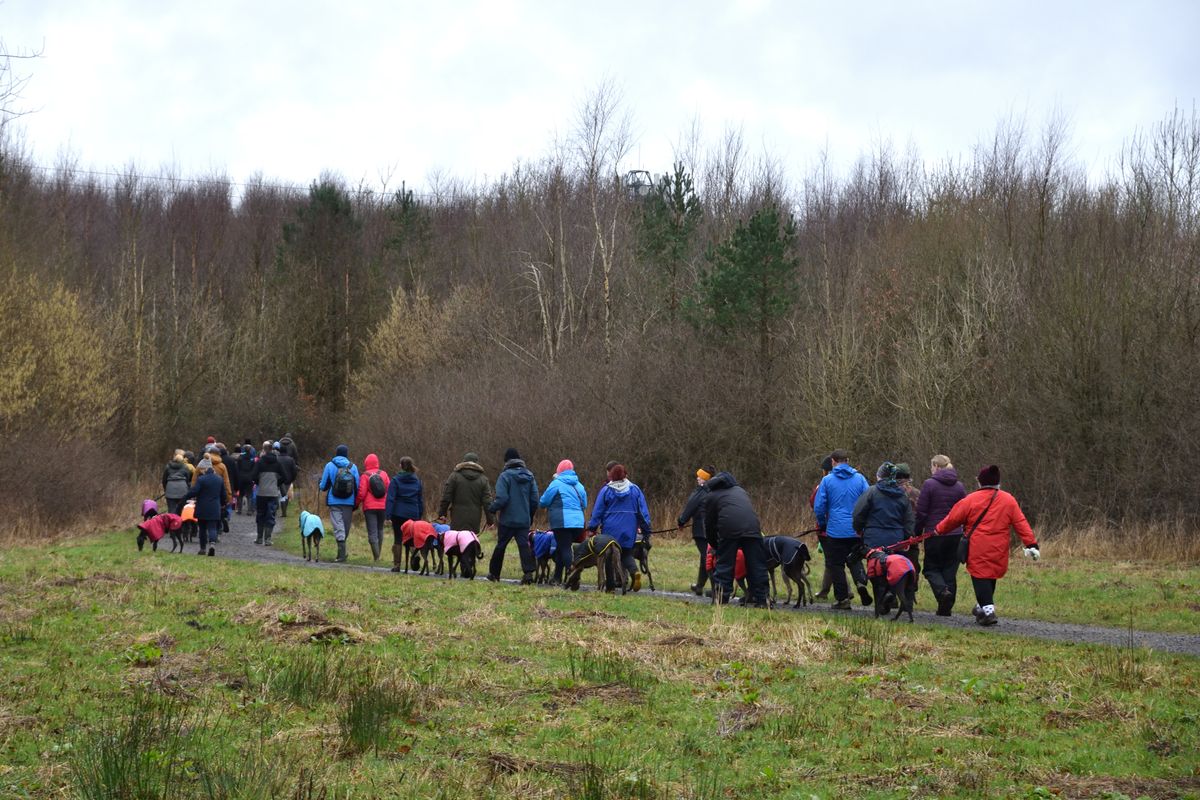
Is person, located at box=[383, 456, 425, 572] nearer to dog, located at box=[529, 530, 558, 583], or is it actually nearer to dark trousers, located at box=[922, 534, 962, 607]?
dog, located at box=[529, 530, 558, 583]

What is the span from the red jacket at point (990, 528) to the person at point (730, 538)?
99.3 inches

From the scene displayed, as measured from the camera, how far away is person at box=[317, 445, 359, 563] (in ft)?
75.0

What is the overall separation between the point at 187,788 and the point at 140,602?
802 cm

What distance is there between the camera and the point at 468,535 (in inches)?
743

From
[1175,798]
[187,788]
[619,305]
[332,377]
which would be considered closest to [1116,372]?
[619,305]

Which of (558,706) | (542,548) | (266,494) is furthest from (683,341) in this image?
(558,706)

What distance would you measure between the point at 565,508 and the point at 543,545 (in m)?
0.91

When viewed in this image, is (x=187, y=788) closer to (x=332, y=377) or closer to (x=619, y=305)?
(x=619, y=305)

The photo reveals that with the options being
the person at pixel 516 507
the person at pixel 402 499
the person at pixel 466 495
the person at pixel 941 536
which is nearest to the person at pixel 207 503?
the person at pixel 402 499

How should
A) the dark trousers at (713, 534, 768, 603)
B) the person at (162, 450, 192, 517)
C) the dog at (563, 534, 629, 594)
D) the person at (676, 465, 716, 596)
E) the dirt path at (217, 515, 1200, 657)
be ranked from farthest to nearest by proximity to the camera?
1. the person at (162, 450, 192, 517)
2. the dog at (563, 534, 629, 594)
3. the person at (676, 465, 716, 596)
4. the dark trousers at (713, 534, 768, 603)
5. the dirt path at (217, 515, 1200, 657)

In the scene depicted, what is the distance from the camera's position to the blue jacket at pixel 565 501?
699 inches

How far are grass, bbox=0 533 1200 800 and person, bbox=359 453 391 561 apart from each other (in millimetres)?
8305

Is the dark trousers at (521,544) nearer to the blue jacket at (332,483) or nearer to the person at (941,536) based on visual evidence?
the blue jacket at (332,483)

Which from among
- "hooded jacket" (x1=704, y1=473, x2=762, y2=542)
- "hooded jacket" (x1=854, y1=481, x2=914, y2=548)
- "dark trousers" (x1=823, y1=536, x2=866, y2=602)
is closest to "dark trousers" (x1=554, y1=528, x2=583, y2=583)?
"hooded jacket" (x1=704, y1=473, x2=762, y2=542)
